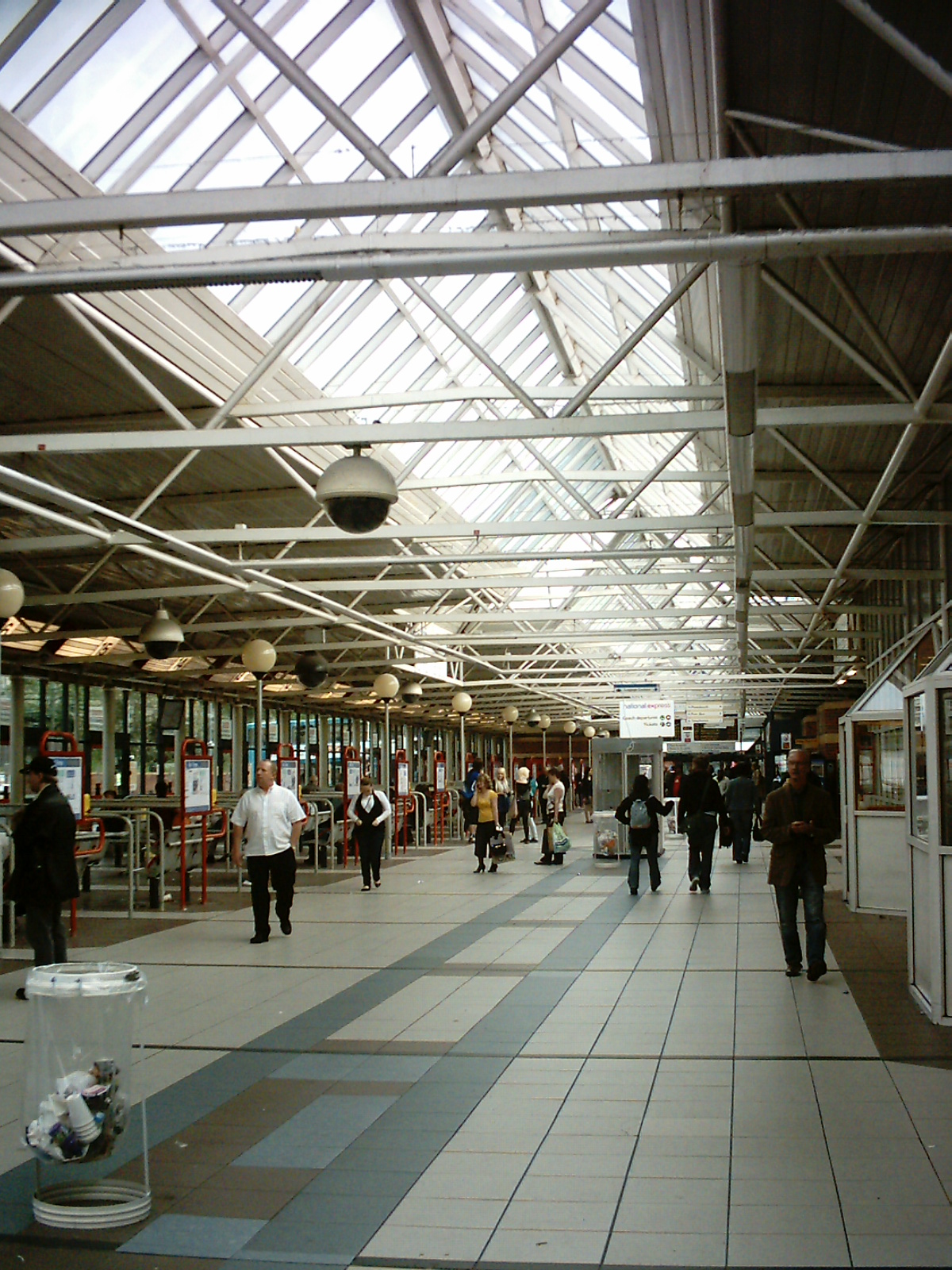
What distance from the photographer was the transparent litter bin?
5090 mm

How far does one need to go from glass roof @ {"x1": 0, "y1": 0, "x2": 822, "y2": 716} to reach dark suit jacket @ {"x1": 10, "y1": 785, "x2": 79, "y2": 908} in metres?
4.11

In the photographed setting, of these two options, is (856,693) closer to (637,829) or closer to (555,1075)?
(637,829)

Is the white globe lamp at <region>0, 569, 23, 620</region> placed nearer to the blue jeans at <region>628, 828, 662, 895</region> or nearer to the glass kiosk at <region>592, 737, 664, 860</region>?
the blue jeans at <region>628, 828, 662, 895</region>

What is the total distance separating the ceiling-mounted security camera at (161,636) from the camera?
1650 centimetres

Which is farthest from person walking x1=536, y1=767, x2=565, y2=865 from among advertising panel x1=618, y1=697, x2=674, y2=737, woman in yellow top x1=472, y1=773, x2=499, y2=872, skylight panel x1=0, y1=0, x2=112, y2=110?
skylight panel x1=0, y1=0, x2=112, y2=110

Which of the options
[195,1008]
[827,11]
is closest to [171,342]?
[195,1008]

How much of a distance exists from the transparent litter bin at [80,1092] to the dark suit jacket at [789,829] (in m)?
5.91

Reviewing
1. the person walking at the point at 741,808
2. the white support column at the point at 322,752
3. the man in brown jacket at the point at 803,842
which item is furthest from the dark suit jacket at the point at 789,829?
the white support column at the point at 322,752

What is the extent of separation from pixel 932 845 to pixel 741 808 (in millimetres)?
14789

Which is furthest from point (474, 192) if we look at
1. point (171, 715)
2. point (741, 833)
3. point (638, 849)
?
point (741, 833)

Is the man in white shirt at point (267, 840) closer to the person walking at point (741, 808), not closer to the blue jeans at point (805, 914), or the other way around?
the blue jeans at point (805, 914)

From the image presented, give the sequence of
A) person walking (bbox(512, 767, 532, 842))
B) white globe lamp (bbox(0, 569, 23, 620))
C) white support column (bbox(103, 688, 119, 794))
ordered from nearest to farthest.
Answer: white globe lamp (bbox(0, 569, 23, 620)) < white support column (bbox(103, 688, 119, 794)) < person walking (bbox(512, 767, 532, 842))

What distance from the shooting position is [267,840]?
43.7ft

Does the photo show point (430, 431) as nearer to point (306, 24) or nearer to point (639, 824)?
point (306, 24)
